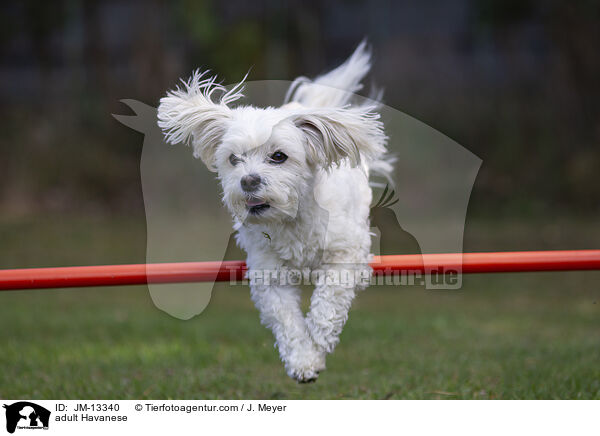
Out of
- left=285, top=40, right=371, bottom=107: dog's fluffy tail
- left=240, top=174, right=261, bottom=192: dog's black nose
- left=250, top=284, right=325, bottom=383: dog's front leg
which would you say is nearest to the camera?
left=240, top=174, right=261, bottom=192: dog's black nose

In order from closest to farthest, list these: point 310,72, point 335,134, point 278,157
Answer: point 278,157 < point 335,134 < point 310,72

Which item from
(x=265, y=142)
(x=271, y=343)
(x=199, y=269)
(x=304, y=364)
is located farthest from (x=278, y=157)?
(x=271, y=343)

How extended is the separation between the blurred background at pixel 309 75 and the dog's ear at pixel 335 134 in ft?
15.5

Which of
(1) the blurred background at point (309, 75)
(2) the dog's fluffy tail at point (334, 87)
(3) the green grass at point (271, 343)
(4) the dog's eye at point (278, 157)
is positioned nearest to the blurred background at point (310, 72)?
(1) the blurred background at point (309, 75)

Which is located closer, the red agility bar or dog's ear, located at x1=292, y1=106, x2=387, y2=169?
the red agility bar

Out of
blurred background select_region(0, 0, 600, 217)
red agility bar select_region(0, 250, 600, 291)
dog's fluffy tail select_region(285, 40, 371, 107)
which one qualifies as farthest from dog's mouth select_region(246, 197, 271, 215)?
blurred background select_region(0, 0, 600, 217)

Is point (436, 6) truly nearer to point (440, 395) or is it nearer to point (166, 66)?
point (166, 66)

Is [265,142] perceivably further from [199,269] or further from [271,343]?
[271,343]

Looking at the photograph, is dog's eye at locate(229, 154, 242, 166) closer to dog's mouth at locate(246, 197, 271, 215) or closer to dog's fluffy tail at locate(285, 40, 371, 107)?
dog's mouth at locate(246, 197, 271, 215)

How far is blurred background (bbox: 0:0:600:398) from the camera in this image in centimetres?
954

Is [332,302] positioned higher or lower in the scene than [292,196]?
lower

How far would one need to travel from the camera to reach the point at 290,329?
3.22 m
